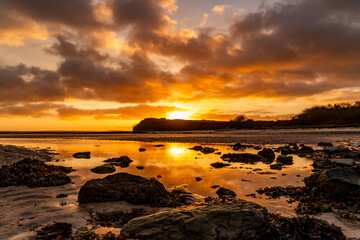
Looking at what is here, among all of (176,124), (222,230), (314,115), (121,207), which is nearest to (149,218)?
(222,230)

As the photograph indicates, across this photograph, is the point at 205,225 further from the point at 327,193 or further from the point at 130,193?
the point at 327,193

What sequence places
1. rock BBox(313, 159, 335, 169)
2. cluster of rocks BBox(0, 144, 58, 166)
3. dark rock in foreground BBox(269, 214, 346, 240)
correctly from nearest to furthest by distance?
dark rock in foreground BBox(269, 214, 346, 240), rock BBox(313, 159, 335, 169), cluster of rocks BBox(0, 144, 58, 166)

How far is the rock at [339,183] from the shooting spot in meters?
7.88

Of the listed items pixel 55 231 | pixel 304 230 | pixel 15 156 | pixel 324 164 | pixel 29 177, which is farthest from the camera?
pixel 15 156

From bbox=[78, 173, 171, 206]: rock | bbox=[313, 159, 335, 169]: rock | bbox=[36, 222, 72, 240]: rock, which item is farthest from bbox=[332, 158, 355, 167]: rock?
bbox=[36, 222, 72, 240]: rock

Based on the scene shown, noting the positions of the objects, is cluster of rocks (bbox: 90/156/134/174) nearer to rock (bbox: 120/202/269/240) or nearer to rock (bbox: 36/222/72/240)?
rock (bbox: 36/222/72/240)

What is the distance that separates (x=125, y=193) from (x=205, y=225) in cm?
459

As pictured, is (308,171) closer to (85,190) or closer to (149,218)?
(149,218)

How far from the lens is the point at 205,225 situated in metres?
4.72

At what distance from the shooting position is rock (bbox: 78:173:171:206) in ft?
26.8

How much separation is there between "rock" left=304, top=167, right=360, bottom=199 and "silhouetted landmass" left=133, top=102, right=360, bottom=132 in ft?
273

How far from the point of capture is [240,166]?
48.8 feet

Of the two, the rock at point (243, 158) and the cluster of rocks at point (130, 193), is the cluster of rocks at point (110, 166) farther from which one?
the rock at point (243, 158)

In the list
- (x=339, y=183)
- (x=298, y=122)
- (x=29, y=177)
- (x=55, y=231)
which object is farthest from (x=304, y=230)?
(x=298, y=122)
